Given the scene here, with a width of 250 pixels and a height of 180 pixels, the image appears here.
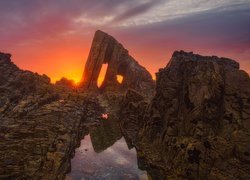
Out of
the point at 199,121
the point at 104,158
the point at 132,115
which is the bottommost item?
the point at 104,158

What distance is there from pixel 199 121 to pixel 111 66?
196ft

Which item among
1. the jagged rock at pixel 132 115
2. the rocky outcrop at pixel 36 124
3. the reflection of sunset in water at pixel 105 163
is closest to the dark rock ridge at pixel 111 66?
the rocky outcrop at pixel 36 124

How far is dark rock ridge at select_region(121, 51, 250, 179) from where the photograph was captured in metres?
26.0

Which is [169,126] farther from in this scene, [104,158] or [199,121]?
[104,158]

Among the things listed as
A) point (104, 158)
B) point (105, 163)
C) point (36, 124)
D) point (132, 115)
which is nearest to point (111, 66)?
point (132, 115)

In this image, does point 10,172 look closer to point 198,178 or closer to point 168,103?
point 198,178

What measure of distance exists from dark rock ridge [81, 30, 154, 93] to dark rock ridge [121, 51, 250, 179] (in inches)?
1807

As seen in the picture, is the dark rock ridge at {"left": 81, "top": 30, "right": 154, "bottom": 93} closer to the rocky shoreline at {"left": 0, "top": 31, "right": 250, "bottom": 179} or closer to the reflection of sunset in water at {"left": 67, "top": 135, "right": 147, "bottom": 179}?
the rocky shoreline at {"left": 0, "top": 31, "right": 250, "bottom": 179}

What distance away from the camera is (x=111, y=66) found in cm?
8650

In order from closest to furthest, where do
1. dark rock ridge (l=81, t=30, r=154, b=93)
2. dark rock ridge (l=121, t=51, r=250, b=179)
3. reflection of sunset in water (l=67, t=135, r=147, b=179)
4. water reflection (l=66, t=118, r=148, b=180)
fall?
dark rock ridge (l=121, t=51, r=250, b=179)
reflection of sunset in water (l=67, t=135, r=147, b=179)
water reflection (l=66, t=118, r=148, b=180)
dark rock ridge (l=81, t=30, r=154, b=93)

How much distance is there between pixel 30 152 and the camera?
28.9m

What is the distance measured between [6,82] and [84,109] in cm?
1727

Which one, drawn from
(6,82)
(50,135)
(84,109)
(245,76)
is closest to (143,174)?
(50,135)

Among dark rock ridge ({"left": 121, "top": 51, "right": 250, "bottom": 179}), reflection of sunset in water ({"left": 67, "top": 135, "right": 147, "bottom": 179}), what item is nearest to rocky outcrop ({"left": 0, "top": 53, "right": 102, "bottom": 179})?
reflection of sunset in water ({"left": 67, "top": 135, "right": 147, "bottom": 179})
